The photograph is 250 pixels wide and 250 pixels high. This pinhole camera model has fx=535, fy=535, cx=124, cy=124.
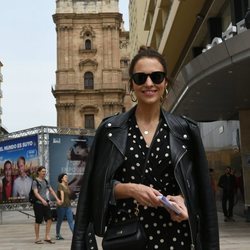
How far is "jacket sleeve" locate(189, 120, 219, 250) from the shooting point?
243 centimetres

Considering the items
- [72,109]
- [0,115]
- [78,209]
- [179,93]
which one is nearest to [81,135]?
[179,93]

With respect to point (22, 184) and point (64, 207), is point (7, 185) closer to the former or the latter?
point (22, 184)

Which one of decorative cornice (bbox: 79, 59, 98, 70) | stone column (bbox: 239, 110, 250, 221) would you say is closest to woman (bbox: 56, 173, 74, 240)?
stone column (bbox: 239, 110, 250, 221)

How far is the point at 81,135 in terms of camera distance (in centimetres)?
2172

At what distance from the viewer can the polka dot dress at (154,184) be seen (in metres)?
2.35

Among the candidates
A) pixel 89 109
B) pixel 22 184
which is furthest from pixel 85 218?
pixel 89 109

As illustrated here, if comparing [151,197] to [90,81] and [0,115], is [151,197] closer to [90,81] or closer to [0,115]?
[90,81]

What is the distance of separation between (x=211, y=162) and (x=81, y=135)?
543cm

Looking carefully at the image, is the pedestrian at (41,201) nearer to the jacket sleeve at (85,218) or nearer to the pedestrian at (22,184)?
the pedestrian at (22,184)

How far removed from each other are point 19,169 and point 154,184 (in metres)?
19.2

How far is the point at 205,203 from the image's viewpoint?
8.07ft

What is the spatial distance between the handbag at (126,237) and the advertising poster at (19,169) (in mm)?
18676

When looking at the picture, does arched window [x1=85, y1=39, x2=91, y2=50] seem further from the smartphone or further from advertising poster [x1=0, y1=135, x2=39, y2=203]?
the smartphone

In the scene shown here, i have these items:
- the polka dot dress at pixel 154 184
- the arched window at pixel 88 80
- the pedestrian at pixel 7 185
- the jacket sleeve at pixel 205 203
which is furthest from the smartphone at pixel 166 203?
the arched window at pixel 88 80
